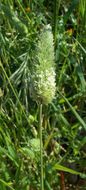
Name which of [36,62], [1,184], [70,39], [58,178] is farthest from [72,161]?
[36,62]

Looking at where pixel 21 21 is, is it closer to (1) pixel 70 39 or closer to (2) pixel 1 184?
(1) pixel 70 39

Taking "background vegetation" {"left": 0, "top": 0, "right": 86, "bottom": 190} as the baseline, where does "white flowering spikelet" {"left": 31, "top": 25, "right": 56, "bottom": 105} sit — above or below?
above

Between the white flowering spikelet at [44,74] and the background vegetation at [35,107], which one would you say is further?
the background vegetation at [35,107]

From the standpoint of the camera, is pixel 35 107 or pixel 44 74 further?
pixel 35 107

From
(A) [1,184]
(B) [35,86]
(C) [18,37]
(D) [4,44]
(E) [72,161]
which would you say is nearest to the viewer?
(B) [35,86]

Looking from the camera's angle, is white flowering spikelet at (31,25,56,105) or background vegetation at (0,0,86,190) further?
background vegetation at (0,0,86,190)
